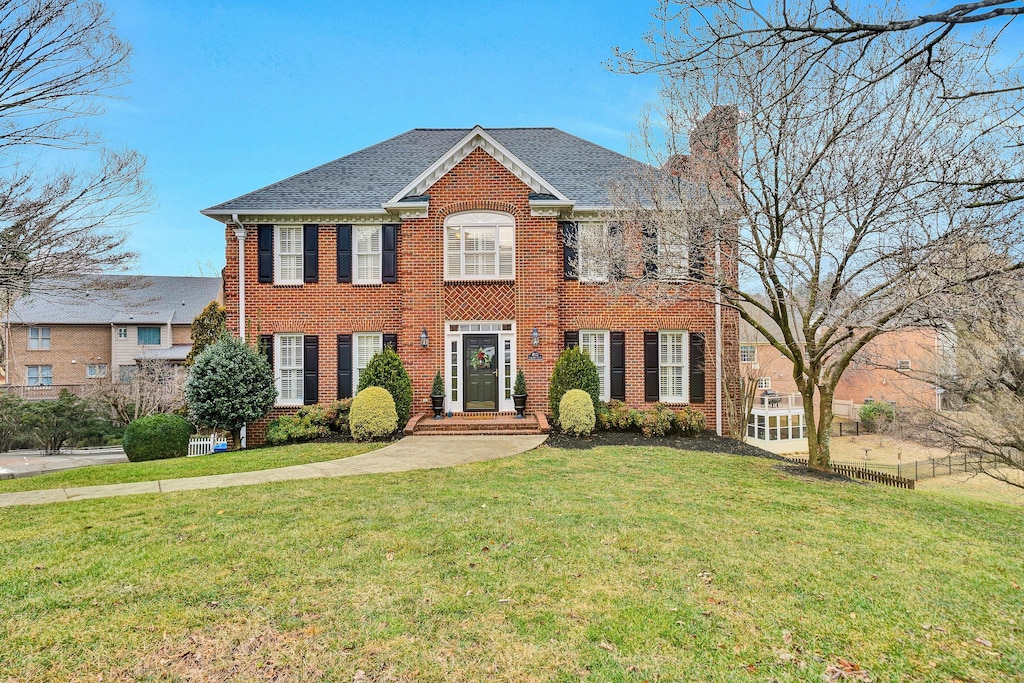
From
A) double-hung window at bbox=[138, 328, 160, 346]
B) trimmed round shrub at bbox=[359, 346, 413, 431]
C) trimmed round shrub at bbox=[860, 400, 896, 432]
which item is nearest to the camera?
trimmed round shrub at bbox=[359, 346, 413, 431]

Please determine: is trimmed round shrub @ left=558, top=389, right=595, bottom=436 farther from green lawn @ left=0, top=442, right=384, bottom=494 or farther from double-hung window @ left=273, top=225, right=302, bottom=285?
double-hung window @ left=273, top=225, right=302, bottom=285

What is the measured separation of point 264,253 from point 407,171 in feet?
16.6

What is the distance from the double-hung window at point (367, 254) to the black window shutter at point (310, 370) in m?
2.20

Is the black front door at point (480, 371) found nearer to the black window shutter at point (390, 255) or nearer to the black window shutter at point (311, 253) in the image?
the black window shutter at point (390, 255)

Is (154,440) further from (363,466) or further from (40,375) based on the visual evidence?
(40,375)

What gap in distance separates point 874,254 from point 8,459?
22.6 m

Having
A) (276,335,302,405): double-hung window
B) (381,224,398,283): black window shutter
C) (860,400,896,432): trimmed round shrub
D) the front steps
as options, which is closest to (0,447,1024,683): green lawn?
the front steps

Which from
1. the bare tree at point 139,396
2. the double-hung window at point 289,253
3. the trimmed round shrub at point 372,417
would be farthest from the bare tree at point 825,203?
the bare tree at point 139,396

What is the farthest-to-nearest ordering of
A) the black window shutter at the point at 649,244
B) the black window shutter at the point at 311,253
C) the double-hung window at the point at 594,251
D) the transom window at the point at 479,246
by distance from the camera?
the black window shutter at the point at 311,253 → the transom window at the point at 479,246 → the double-hung window at the point at 594,251 → the black window shutter at the point at 649,244

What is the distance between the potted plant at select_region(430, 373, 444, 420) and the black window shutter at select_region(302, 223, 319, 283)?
14.9 feet

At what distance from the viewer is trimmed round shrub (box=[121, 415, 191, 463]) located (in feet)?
39.6

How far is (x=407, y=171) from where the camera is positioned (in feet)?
54.4

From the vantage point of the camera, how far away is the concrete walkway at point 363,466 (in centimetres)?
784

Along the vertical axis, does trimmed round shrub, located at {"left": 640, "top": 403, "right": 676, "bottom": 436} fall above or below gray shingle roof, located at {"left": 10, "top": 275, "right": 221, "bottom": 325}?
below
